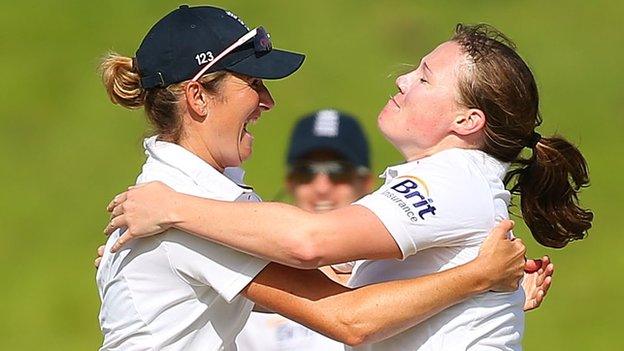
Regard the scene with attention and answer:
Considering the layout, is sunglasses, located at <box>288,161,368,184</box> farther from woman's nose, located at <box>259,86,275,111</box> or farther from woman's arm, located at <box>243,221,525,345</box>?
woman's arm, located at <box>243,221,525,345</box>

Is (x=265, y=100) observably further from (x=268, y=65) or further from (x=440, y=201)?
(x=440, y=201)

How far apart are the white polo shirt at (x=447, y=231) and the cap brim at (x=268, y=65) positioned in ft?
1.23

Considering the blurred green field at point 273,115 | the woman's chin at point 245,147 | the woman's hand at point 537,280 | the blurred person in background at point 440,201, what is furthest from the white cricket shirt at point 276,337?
the blurred green field at point 273,115

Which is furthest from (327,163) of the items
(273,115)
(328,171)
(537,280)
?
(273,115)

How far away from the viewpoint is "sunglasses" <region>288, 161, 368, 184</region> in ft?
18.2

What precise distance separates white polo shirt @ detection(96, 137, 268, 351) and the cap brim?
10.0 inches

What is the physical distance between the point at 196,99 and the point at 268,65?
0.20 meters

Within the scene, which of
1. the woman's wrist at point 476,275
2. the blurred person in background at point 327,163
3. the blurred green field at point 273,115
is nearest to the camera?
the woman's wrist at point 476,275

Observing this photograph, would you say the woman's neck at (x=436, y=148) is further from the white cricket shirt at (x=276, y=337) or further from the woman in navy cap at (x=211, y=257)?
the white cricket shirt at (x=276, y=337)

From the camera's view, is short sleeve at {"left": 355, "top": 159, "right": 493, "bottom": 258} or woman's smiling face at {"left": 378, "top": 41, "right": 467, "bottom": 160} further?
woman's smiling face at {"left": 378, "top": 41, "right": 467, "bottom": 160}

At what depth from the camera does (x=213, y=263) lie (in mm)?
3525

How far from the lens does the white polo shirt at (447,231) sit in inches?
138

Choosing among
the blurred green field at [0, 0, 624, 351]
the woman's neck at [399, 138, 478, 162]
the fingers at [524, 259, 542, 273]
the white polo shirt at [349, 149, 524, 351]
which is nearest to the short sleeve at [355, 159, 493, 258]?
the white polo shirt at [349, 149, 524, 351]

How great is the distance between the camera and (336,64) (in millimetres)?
9664
